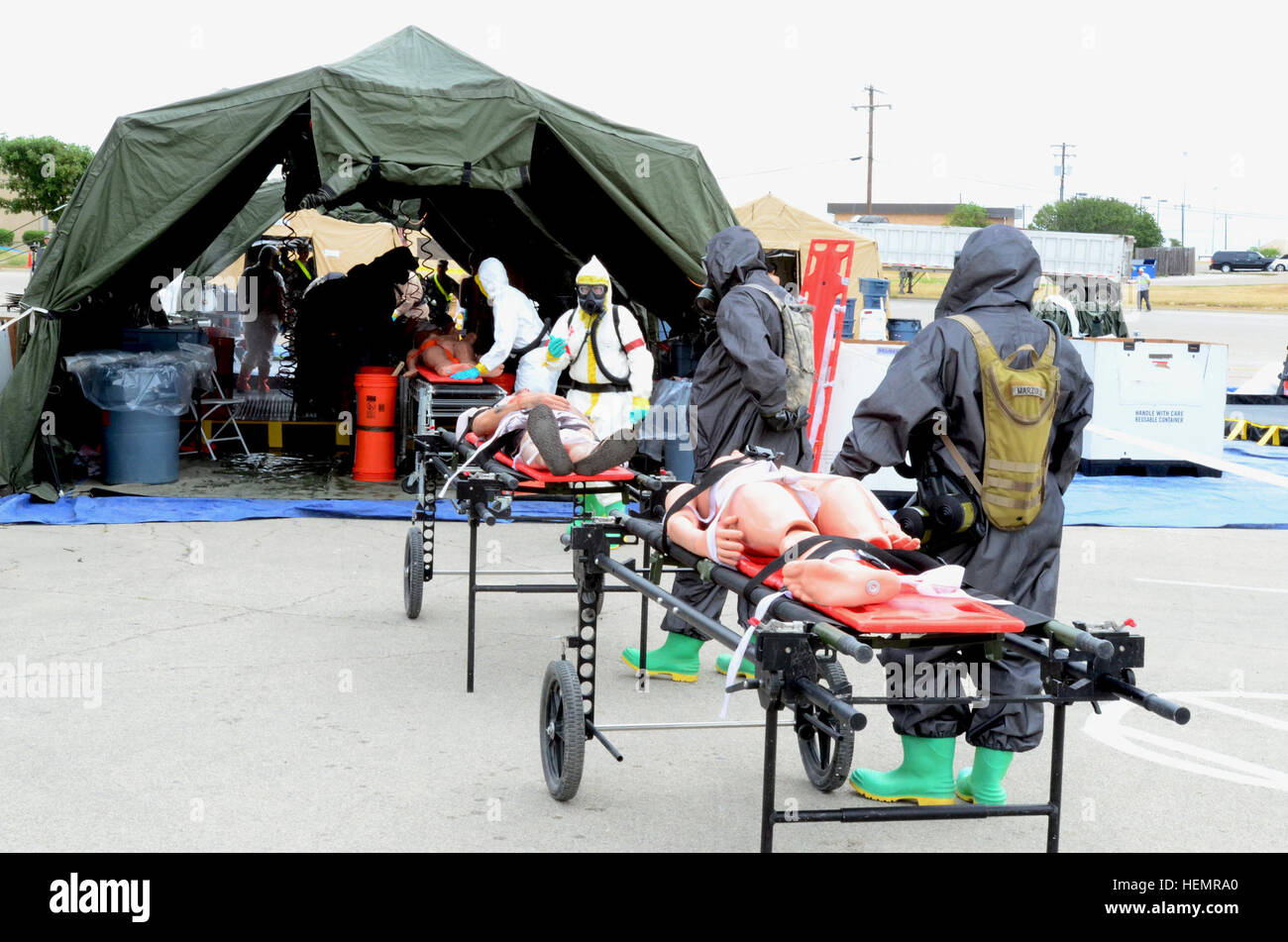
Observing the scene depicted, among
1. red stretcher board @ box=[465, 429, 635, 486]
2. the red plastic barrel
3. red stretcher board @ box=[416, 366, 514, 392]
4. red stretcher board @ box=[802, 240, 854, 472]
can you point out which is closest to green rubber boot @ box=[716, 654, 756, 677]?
red stretcher board @ box=[465, 429, 635, 486]

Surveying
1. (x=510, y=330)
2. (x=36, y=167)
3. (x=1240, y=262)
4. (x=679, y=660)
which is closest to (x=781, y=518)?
(x=679, y=660)

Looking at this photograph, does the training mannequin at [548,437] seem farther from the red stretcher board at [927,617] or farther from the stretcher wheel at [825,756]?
the red stretcher board at [927,617]

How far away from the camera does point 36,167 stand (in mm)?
46969

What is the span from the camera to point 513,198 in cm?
1348

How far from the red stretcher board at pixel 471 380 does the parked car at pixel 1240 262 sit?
270 feet

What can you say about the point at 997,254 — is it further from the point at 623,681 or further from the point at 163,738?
the point at 163,738

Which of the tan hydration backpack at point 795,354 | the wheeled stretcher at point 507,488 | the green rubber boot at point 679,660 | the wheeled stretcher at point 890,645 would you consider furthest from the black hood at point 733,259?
the wheeled stretcher at point 890,645

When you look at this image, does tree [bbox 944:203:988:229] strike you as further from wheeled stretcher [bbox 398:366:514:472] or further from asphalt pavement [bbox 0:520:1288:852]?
asphalt pavement [bbox 0:520:1288:852]

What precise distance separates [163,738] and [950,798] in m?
3.08

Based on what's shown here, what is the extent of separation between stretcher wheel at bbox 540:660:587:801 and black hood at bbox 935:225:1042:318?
1.88 metres

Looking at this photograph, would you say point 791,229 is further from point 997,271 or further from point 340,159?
point 997,271

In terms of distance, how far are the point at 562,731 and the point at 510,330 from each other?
7.07m

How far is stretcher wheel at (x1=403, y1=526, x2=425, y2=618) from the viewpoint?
746cm

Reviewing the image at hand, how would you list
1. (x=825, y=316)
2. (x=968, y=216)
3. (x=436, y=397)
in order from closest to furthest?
(x=436, y=397)
(x=825, y=316)
(x=968, y=216)
